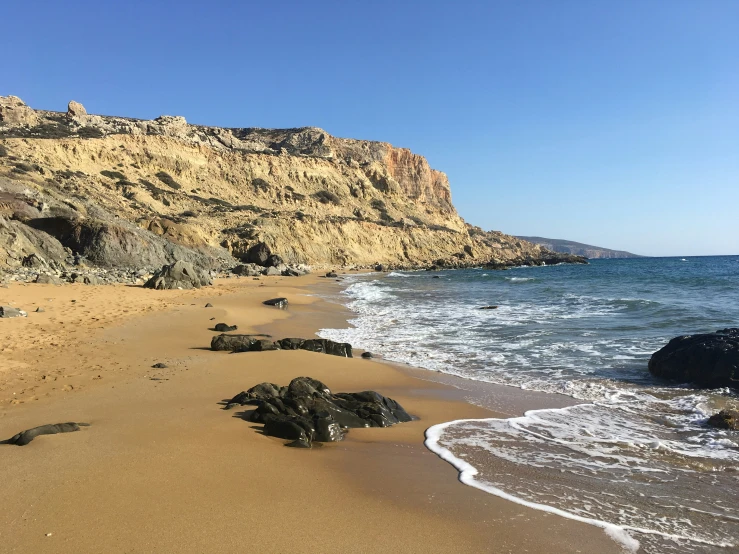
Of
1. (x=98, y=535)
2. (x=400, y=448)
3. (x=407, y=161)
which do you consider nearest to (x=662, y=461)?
(x=400, y=448)

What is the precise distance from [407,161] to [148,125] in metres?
53.7

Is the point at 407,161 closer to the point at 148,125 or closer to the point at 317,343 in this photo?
the point at 148,125

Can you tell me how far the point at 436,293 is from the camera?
82.7ft

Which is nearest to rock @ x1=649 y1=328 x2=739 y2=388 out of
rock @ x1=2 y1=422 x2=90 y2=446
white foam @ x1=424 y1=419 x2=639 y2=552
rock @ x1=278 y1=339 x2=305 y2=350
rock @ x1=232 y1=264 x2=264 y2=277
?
white foam @ x1=424 y1=419 x2=639 y2=552

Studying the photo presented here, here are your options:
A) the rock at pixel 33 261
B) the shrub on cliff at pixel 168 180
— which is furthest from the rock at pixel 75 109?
the rock at pixel 33 261

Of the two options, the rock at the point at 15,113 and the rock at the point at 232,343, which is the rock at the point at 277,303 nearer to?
the rock at the point at 232,343

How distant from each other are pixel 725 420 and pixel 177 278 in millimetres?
17747

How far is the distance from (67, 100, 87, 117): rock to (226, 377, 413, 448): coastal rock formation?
61613mm

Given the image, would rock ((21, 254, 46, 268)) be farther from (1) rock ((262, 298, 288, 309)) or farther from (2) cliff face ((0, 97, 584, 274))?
(1) rock ((262, 298, 288, 309))

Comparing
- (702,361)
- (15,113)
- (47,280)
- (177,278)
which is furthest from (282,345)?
(15,113)

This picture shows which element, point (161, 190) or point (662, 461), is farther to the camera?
point (161, 190)

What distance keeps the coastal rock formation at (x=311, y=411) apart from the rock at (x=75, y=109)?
2426 inches

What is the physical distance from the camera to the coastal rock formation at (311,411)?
5.12 m

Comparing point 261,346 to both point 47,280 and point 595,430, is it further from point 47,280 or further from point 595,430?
point 47,280
